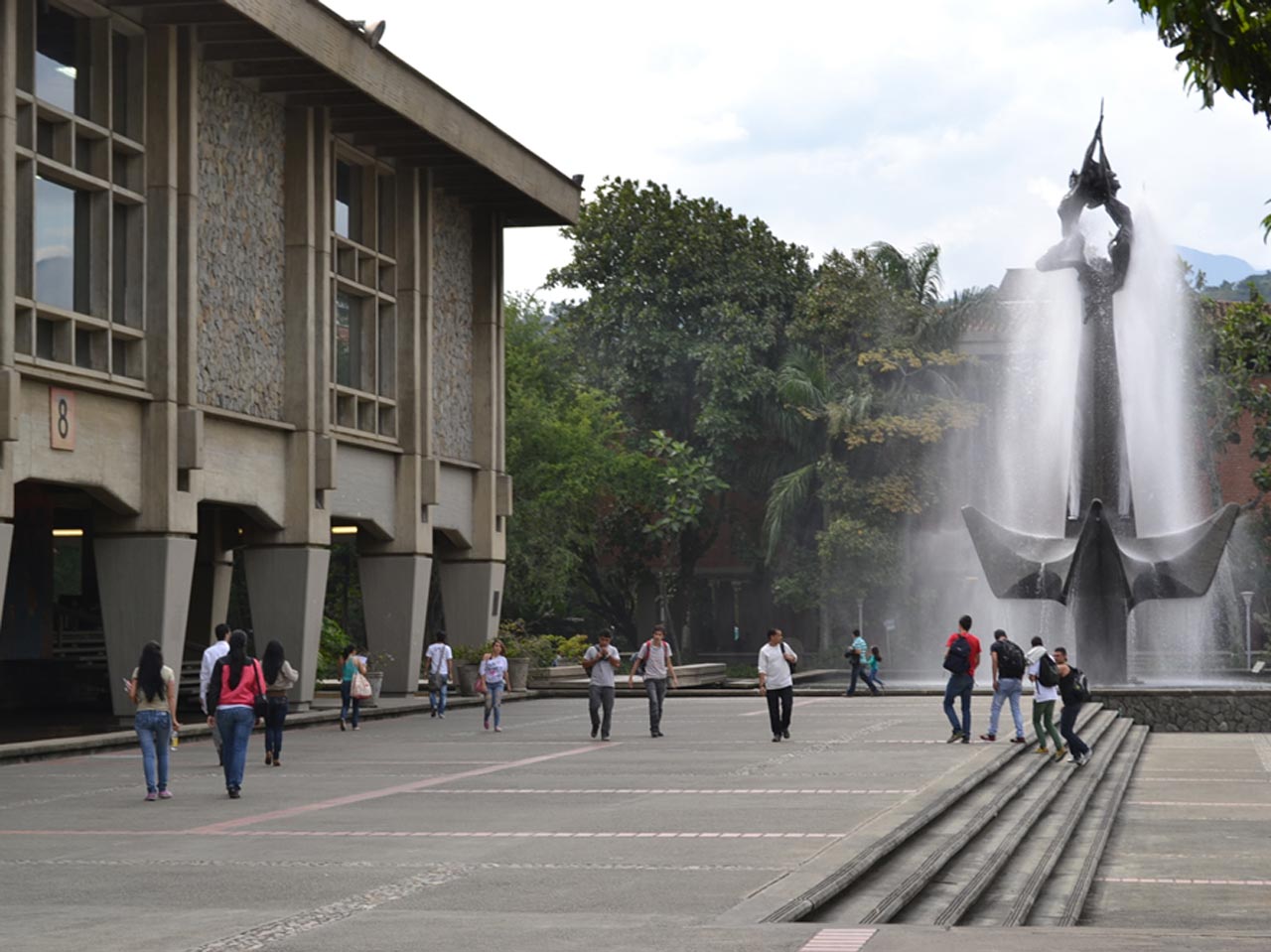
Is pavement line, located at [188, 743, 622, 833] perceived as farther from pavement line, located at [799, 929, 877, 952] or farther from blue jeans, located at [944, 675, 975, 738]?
pavement line, located at [799, 929, 877, 952]

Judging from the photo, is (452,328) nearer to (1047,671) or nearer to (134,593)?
(134,593)

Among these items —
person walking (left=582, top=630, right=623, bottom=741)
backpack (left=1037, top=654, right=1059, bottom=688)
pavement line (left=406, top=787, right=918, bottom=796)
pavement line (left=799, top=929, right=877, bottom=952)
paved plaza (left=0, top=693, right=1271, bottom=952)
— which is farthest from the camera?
person walking (left=582, top=630, right=623, bottom=741)

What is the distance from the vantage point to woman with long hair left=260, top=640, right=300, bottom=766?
21109 mm

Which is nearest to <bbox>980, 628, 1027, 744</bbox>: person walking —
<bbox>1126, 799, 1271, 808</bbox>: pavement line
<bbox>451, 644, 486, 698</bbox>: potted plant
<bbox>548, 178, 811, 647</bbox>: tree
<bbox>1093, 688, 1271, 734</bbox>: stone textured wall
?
<bbox>1126, 799, 1271, 808</bbox>: pavement line

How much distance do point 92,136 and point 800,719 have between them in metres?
14.9

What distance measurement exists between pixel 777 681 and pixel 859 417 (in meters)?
34.6

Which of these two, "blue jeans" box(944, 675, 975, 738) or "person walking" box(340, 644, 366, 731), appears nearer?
"blue jeans" box(944, 675, 975, 738)

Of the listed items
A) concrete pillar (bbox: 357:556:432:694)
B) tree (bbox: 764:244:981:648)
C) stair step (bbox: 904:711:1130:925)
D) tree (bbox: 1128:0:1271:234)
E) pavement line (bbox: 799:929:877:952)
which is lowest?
stair step (bbox: 904:711:1130:925)

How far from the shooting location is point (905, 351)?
59.6 m

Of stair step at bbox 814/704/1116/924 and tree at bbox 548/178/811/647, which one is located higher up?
tree at bbox 548/178/811/647

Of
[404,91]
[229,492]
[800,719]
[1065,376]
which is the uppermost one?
[404,91]

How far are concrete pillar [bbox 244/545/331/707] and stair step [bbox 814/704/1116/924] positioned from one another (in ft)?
51.6

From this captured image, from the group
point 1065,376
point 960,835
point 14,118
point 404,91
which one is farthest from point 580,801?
point 1065,376

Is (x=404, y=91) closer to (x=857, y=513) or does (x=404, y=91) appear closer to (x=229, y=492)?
(x=229, y=492)
